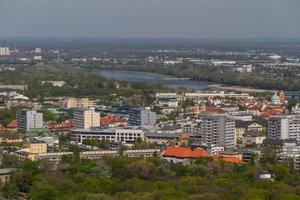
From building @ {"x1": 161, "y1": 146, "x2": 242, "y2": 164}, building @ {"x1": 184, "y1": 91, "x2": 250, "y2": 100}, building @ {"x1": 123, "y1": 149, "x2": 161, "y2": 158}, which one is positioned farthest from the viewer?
building @ {"x1": 184, "y1": 91, "x2": 250, "y2": 100}

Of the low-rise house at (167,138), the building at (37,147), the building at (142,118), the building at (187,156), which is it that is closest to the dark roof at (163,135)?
the low-rise house at (167,138)

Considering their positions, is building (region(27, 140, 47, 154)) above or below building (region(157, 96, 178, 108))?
above

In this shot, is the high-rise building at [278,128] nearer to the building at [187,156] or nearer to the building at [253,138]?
the building at [253,138]

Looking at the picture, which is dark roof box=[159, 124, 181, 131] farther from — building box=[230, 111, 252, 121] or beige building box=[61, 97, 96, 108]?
beige building box=[61, 97, 96, 108]

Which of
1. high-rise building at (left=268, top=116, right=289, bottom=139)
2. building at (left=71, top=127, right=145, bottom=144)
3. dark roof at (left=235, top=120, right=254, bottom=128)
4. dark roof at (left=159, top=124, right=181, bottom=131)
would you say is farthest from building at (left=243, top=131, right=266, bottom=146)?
building at (left=71, top=127, right=145, bottom=144)

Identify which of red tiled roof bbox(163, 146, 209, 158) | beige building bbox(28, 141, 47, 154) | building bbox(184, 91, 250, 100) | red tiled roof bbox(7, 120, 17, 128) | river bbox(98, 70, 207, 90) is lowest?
river bbox(98, 70, 207, 90)

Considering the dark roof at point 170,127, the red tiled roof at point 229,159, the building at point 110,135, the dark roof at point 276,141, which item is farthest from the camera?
the dark roof at point 170,127

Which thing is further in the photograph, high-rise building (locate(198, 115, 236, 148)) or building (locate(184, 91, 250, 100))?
building (locate(184, 91, 250, 100))
